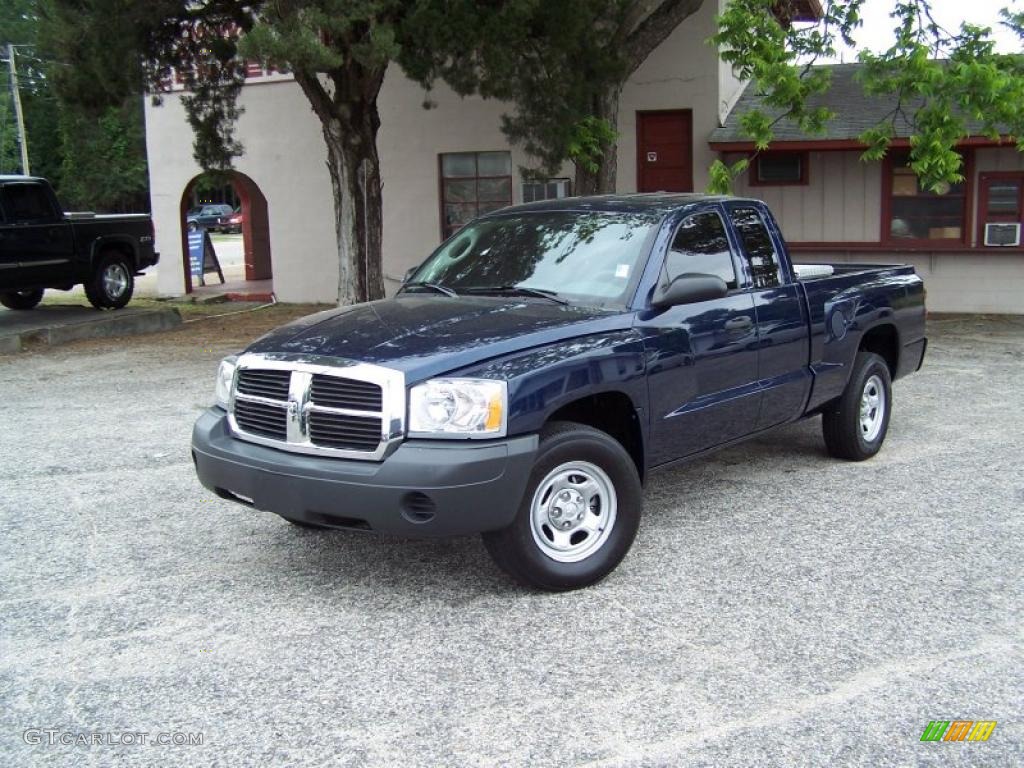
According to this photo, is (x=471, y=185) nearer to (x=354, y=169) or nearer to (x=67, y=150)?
(x=354, y=169)

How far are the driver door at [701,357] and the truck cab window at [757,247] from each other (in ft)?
0.61

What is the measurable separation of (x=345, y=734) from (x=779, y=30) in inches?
369

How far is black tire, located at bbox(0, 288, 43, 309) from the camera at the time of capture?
17.5m

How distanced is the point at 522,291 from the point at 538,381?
1.11 metres

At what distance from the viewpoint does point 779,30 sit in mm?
10891

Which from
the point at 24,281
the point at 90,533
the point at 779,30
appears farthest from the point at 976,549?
the point at 24,281

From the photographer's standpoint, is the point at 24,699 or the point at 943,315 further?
the point at 943,315

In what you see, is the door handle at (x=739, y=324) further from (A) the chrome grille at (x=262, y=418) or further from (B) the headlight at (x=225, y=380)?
(B) the headlight at (x=225, y=380)

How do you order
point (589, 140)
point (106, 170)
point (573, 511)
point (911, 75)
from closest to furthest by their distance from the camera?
point (573, 511) → point (911, 75) → point (589, 140) → point (106, 170)

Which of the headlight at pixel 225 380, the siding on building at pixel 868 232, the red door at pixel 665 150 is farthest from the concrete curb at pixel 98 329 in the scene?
the headlight at pixel 225 380

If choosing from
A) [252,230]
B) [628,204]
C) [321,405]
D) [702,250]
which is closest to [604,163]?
[628,204]

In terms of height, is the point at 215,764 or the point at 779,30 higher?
the point at 779,30

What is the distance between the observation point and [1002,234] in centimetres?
1580

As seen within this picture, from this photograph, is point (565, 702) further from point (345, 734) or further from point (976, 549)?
point (976, 549)
